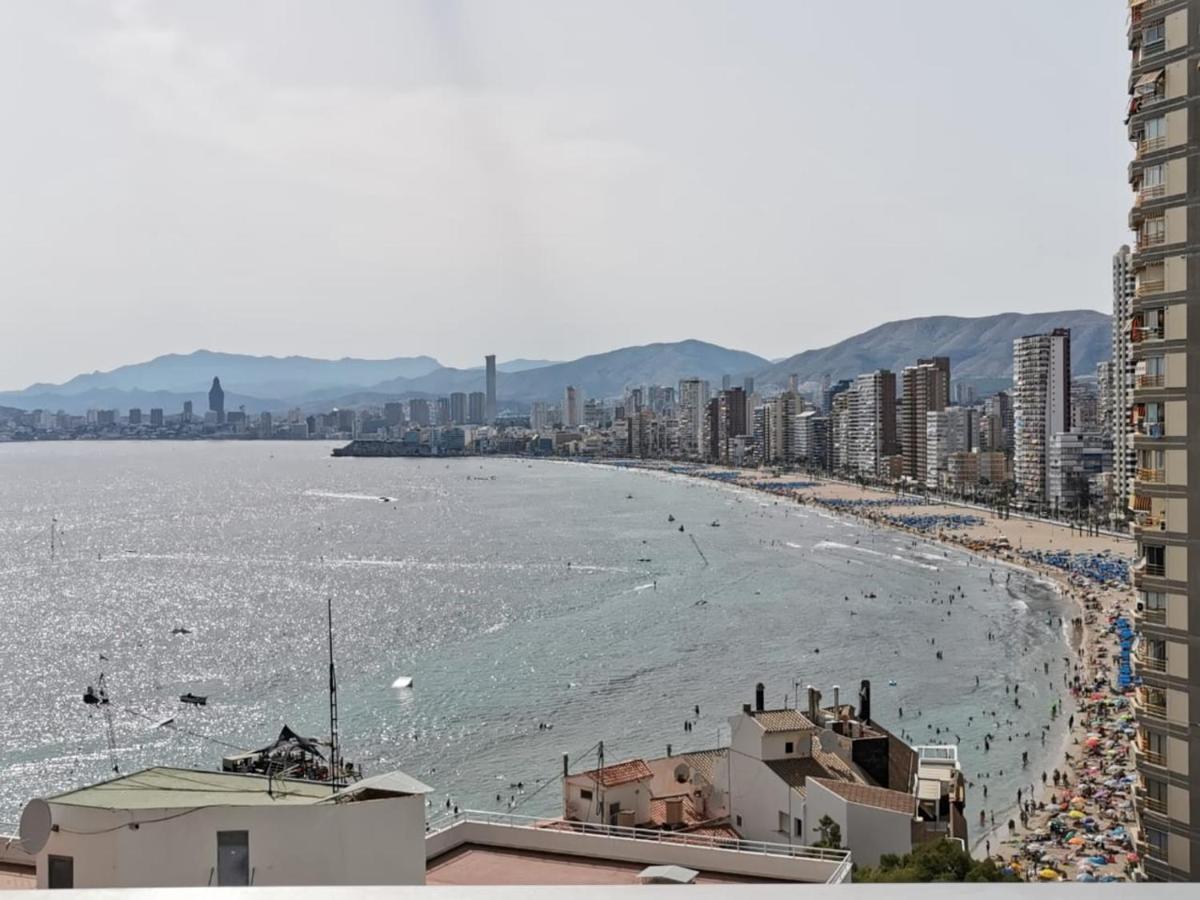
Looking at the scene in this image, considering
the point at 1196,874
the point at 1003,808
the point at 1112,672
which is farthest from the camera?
the point at 1112,672

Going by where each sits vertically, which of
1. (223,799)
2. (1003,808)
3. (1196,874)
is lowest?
(1003,808)

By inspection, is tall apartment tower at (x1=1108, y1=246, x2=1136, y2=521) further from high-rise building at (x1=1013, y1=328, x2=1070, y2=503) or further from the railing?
the railing

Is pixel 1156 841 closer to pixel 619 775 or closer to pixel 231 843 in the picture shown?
pixel 231 843

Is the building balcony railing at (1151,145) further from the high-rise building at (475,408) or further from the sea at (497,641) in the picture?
the high-rise building at (475,408)

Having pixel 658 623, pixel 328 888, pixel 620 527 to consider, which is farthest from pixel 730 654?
pixel 620 527

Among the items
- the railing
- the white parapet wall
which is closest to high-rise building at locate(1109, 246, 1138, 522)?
the railing

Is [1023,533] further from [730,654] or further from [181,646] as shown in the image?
[181,646]

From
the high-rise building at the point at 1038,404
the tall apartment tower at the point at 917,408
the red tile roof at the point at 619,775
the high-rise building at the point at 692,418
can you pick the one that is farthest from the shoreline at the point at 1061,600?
the high-rise building at the point at 692,418
